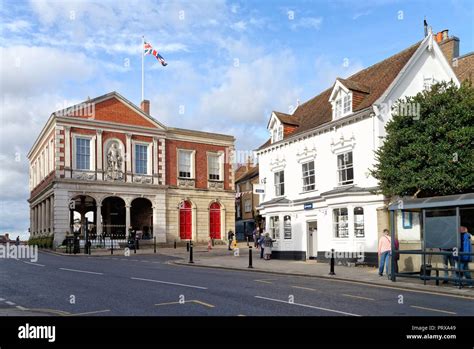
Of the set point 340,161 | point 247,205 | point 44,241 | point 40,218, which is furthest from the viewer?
point 247,205

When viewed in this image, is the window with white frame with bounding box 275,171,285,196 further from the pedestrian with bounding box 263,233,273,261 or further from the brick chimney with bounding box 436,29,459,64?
the brick chimney with bounding box 436,29,459,64

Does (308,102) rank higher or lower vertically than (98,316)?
higher

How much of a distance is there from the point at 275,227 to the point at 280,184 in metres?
2.73

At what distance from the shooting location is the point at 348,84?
27.6 meters

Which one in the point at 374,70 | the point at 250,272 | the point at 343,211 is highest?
the point at 374,70

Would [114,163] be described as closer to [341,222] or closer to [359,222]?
[341,222]

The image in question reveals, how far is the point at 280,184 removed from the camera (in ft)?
108

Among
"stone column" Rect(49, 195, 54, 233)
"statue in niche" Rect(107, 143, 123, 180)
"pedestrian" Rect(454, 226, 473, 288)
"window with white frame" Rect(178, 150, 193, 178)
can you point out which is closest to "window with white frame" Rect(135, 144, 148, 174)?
"statue in niche" Rect(107, 143, 123, 180)

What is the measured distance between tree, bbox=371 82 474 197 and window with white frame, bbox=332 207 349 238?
10.8ft

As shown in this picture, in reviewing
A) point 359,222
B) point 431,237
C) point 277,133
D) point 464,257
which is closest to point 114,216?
point 277,133

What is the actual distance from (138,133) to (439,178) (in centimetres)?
3074
